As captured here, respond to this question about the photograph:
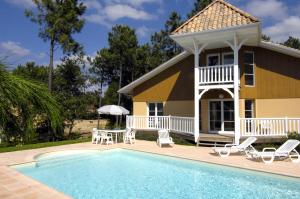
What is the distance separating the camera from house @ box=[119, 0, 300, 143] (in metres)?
16.2

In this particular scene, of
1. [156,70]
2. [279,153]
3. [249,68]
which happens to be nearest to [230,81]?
[249,68]

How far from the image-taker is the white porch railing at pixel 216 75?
55.9 ft

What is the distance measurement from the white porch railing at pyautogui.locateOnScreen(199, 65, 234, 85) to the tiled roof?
251 cm

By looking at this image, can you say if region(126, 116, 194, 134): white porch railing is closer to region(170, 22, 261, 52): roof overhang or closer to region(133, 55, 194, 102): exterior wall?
region(133, 55, 194, 102): exterior wall

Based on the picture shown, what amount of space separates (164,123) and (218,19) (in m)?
7.95

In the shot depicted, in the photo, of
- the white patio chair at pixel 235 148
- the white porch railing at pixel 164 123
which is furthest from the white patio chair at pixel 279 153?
the white porch railing at pixel 164 123

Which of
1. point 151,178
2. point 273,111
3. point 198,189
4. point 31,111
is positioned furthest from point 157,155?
point 31,111

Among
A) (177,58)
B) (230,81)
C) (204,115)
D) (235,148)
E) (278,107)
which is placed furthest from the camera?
(177,58)

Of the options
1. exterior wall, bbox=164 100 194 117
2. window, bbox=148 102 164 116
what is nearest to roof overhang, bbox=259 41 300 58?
exterior wall, bbox=164 100 194 117

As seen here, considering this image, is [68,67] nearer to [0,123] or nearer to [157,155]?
[157,155]

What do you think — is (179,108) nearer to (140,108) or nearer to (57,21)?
(140,108)

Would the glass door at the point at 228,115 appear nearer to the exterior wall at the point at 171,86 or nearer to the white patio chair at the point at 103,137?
the exterior wall at the point at 171,86

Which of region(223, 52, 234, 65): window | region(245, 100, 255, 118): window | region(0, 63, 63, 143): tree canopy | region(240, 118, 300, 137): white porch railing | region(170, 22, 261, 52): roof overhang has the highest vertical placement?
region(170, 22, 261, 52): roof overhang

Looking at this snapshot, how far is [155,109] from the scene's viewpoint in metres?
23.1
